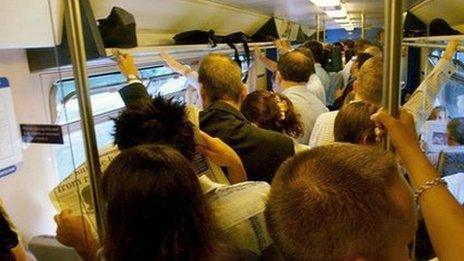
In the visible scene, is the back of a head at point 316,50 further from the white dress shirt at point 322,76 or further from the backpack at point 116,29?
the backpack at point 116,29

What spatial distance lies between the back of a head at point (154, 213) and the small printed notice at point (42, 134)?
0.44 meters

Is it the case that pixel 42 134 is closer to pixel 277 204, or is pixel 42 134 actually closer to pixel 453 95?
pixel 277 204

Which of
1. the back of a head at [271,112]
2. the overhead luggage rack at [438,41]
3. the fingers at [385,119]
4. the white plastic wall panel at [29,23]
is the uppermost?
the white plastic wall panel at [29,23]

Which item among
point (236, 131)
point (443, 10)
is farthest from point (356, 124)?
point (443, 10)

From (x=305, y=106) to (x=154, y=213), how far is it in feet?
6.19

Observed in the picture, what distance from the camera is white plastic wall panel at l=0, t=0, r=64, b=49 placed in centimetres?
131

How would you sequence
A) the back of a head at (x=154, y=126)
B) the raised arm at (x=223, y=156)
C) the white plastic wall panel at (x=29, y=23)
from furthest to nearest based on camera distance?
the raised arm at (x=223, y=156), the white plastic wall panel at (x=29, y=23), the back of a head at (x=154, y=126)

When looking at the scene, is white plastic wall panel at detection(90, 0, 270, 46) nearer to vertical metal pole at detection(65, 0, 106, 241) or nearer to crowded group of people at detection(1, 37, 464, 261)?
vertical metal pole at detection(65, 0, 106, 241)

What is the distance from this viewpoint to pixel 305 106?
2.54 meters

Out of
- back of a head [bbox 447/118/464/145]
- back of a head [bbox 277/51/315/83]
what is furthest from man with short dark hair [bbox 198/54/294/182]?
back of a head [bbox 447/118/464/145]

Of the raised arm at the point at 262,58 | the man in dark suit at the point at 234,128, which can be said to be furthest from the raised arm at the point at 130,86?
the raised arm at the point at 262,58

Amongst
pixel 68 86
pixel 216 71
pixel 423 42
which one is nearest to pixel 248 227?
pixel 216 71

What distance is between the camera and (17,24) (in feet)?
4.42

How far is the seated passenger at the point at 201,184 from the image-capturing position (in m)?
1.03
